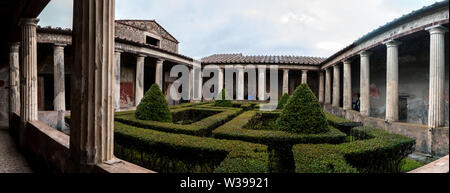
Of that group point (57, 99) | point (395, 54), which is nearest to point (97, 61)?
point (57, 99)

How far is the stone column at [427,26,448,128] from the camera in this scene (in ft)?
19.0

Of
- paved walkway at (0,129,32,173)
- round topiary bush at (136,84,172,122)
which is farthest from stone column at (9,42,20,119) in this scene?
round topiary bush at (136,84,172,122)

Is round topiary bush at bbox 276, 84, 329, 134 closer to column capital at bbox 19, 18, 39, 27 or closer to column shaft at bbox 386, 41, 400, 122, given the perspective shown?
column shaft at bbox 386, 41, 400, 122

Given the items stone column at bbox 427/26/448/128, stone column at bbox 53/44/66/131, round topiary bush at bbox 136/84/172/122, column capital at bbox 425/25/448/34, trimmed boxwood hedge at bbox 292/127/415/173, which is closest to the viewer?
trimmed boxwood hedge at bbox 292/127/415/173

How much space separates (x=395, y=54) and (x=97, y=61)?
10.9 m

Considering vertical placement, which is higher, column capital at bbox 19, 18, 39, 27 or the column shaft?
column capital at bbox 19, 18, 39, 27

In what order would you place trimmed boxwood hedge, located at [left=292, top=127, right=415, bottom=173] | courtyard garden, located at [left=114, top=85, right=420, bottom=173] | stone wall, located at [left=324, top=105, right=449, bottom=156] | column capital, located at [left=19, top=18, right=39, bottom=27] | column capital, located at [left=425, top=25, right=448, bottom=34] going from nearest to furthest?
trimmed boxwood hedge, located at [left=292, top=127, right=415, bottom=173]
courtyard garden, located at [left=114, top=85, right=420, bottom=173]
column capital, located at [left=19, top=18, right=39, bottom=27]
stone wall, located at [left=324, top=105, right=449, bottom=156]
column capital, located at [left=425, top=25, right=448, bottom=34]

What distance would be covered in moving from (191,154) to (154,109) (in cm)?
366

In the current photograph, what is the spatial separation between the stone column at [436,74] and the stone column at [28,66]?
11.1 meters

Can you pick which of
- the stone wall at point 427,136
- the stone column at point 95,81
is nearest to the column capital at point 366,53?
the stone wall at point 427,136

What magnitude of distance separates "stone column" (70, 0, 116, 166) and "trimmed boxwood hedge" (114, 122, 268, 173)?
145 centimetres

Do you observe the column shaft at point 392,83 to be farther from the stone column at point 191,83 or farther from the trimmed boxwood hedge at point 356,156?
the stone column at point 191,83

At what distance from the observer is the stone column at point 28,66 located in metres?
5.25
